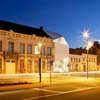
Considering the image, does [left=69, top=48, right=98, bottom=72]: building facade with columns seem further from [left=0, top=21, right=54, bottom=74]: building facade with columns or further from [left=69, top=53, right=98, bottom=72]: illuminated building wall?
[left=0, top=21, right=54, bottom=74]: building facade with columns

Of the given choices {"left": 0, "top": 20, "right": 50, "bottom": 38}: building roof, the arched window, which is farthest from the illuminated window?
{"left": 0, "top": 20, "right": 50, "bottom": 38}: building roof

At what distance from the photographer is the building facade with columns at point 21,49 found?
41.0 meters

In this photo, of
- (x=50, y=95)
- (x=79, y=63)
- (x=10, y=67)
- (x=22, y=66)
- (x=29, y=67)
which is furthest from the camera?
(x=79, y=63)

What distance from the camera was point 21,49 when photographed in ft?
146

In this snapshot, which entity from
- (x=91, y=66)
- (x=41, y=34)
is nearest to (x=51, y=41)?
(x=41, y=34)

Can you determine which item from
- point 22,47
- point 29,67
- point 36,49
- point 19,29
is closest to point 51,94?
point 22,47

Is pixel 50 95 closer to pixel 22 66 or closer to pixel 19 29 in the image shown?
pixel 22 66

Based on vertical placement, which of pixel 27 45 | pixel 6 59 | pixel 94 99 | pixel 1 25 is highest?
pixel 1 25

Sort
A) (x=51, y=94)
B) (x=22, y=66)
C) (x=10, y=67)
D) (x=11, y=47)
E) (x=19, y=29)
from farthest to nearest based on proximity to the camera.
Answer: (x=19, y=29)
(x=22, y=66)
(x=11, y=47)
(x=10, y=67)
(x=51, y=94)

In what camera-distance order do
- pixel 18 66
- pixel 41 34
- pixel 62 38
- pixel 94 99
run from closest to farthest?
pixel 94 99 < pixel 18 66 < pixel 41 34 < pixel 62 38

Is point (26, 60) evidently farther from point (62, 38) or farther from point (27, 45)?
point (62, 38)

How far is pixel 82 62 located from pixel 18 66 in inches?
1057

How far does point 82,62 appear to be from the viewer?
6512 centimetres

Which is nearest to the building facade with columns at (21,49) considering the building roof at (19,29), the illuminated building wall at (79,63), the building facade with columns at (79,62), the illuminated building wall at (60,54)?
the building roof at (19,29)
